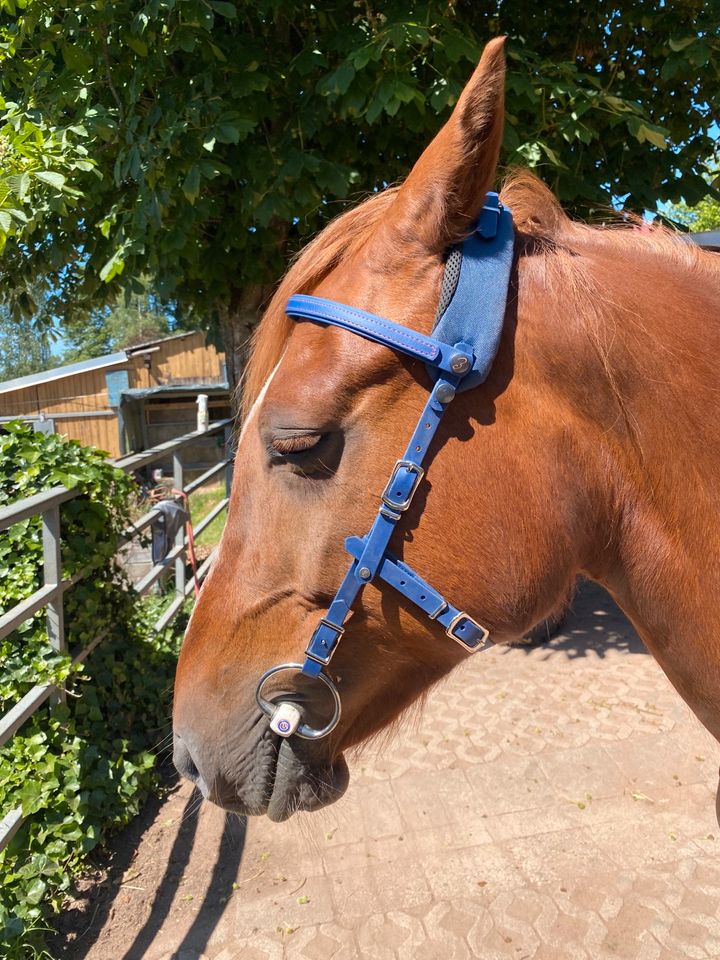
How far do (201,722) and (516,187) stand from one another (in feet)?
4.39

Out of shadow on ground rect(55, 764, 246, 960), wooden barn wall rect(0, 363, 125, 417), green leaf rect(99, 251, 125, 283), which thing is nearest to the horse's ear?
shadow on ground rect(55, 764, 246, 960)

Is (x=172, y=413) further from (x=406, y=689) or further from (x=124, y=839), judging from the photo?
(x=406, y=689)

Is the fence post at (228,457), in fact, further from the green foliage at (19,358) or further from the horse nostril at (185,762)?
the green foliage at (19,358)

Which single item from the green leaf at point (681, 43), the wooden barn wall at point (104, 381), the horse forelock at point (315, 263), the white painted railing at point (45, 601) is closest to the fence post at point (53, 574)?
the white painted railing at point (45, 601)

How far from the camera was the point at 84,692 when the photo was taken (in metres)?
3.20

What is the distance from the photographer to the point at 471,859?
114 inches

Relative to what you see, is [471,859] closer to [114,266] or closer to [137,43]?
[114,266]

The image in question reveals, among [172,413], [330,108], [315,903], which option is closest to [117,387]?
[172,413]

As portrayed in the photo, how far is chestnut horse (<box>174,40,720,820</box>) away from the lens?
3.71ft

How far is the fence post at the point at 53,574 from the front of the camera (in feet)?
9.69

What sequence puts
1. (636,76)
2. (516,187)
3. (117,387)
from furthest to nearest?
(117,387)
(636,76)
(516,187)

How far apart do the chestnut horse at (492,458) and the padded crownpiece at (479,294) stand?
0.09 feet

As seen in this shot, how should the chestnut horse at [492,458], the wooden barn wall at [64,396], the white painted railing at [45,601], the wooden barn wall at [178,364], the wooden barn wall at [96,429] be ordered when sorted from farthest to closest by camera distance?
the wooden barn wall at [178,364] → the wooden barn wall at [64,396] → the wooden barn wall at [96,429] → the white painted railing at [45,601] → the chestnut horse at [492,458]

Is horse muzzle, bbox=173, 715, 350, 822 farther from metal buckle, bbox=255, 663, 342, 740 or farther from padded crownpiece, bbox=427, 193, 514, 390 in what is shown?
padded crownpiece, bbox=427, 193, 514, 390
